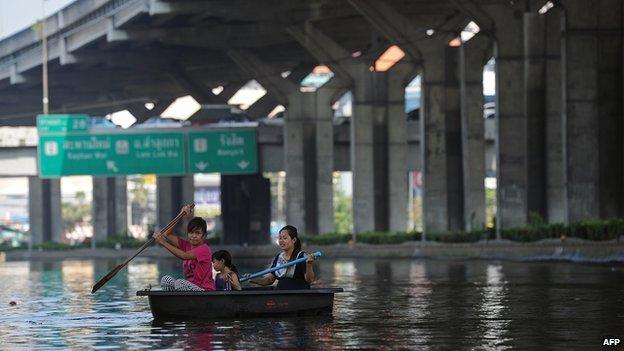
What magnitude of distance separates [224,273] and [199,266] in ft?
2.46

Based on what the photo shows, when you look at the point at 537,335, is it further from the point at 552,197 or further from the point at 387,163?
the point at 387,163

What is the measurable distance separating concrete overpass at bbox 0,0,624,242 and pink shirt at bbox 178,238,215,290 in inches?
1218

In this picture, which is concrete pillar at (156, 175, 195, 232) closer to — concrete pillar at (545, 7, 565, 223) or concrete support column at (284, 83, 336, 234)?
concrete support column at (284, 83, 336, 234)

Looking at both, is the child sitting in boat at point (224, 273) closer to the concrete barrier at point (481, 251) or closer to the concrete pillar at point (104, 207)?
the concrete barrier at point (481, 251)

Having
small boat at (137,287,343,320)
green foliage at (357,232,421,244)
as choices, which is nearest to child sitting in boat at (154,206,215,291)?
small boat at (137,287,343,320)

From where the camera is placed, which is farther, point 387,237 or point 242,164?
point 242,164

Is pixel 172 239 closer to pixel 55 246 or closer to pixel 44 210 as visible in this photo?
pixel 55 246

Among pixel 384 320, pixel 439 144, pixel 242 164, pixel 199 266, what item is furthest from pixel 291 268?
pixel 242 164

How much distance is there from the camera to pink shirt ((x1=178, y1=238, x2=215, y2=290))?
23.4 meters

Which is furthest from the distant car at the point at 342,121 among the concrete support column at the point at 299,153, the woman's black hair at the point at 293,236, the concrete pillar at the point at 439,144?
the woman's black hair at the point at 293,236

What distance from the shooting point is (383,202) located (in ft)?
276

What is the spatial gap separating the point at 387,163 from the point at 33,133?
2182 cm

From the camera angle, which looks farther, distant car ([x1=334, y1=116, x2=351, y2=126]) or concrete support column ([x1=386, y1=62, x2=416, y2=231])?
distant car ([x1=334, y1=116, x2=351, y2=126])

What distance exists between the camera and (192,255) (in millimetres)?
23406
